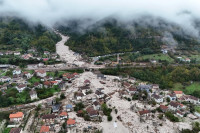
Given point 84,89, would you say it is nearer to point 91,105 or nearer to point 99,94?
point 99,94

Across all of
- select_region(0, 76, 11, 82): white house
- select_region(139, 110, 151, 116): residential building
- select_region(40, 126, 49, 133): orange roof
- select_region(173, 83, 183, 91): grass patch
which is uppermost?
select_region(0, 76, 11, 82): white house

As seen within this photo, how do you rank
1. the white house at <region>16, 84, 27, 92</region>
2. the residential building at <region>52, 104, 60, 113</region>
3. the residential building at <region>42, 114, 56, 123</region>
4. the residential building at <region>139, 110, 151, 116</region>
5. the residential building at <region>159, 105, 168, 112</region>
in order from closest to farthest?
the residential building at <region>42, 114, 56, 123</region> < the residential building at <region>139, 110, 151, 116</region> < the residential building at <region>52, 104, 60, 113</region> < the residential building at <region>159, 105, 168, 112</region> < the white house at <region>16, 84, 27, 92</region>

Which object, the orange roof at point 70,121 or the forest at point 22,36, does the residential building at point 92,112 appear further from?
the forest at point 22,36

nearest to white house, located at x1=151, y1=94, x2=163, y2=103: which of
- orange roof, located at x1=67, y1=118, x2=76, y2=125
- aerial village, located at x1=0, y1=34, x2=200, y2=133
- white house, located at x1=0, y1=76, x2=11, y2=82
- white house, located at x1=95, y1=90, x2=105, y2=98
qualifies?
aerial village, located at x1=0, y1=34, x2=200, y2=133

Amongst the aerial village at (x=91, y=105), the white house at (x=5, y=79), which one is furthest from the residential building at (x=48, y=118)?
the white house at (x=5, y=79)

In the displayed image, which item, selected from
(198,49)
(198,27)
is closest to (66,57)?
(198,49)

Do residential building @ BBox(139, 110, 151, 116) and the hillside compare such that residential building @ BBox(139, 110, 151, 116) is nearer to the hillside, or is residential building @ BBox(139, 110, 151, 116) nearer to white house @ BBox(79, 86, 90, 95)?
white house @ BBox(79, 86, 90, 95)

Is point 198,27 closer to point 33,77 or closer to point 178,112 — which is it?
point 178,112
